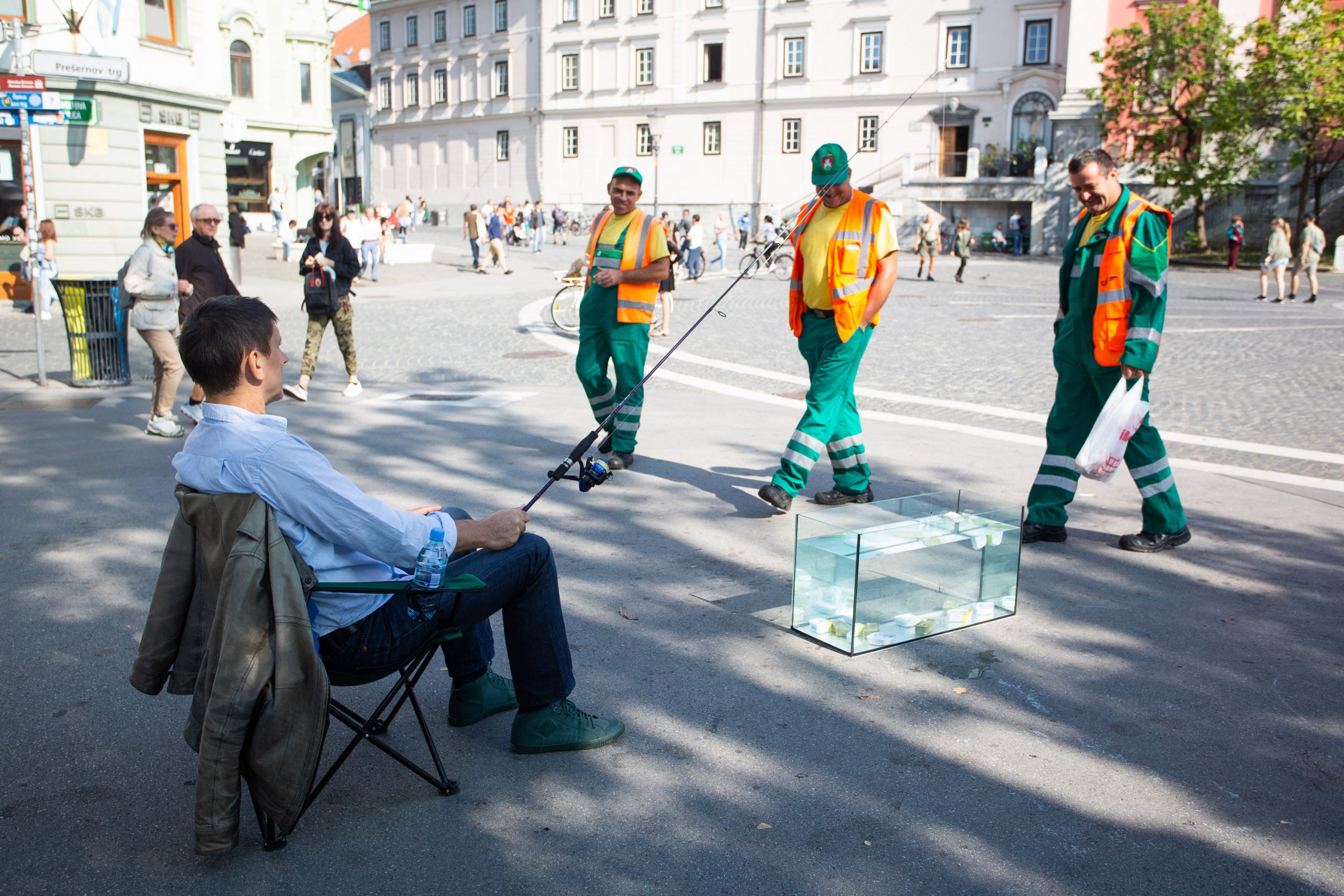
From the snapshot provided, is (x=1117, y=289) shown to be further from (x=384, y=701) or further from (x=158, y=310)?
(x=158, y=310)

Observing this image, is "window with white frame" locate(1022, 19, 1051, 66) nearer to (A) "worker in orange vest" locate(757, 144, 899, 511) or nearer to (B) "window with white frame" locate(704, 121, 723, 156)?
(B) "window with white frame" locate(704, 121, 723, 156)

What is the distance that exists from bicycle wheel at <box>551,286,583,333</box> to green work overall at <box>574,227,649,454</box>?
892 cm

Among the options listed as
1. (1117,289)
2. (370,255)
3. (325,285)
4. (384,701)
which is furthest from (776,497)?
(370,255)

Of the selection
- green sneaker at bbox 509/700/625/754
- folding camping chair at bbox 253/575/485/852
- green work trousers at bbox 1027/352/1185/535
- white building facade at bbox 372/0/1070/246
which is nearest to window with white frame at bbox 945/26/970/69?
white building facade at bbox 372/0/1070/246

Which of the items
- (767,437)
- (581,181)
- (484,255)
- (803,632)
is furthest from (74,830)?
(581,181)

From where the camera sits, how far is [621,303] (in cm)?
725

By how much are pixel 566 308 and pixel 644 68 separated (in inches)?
1798

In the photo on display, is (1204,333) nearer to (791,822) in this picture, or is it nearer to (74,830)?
(791,822)

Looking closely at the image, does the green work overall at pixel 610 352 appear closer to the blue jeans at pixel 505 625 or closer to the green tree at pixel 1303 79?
the blue jeans at pixel 505 625

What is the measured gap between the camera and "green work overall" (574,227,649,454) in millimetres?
7285

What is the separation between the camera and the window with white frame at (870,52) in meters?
52.8

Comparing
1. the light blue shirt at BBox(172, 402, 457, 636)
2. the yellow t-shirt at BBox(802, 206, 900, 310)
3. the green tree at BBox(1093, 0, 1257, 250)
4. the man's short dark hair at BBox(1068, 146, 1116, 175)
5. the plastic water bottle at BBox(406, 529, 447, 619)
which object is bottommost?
the plastic water bottle at BBox(406, 529, 447, 619)

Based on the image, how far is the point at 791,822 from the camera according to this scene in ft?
10.4

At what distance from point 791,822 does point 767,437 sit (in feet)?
17.9
